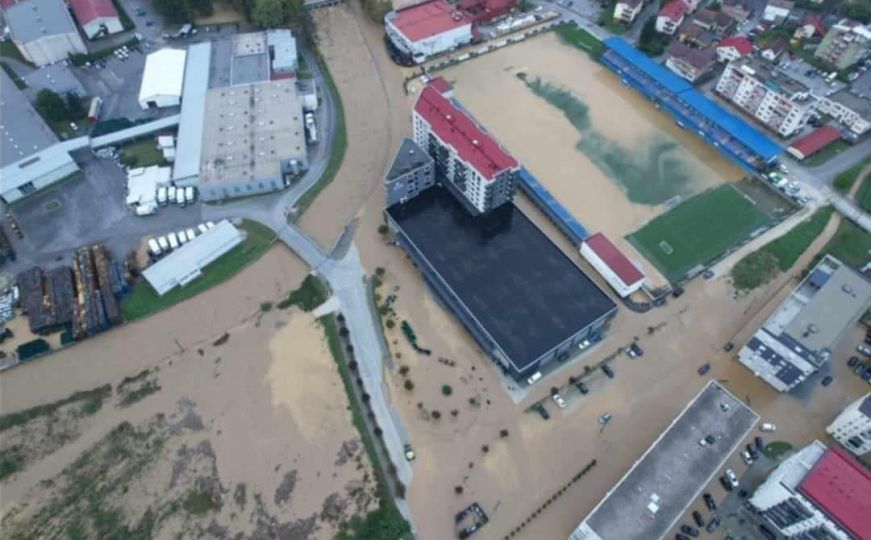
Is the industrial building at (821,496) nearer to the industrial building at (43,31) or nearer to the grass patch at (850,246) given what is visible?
the grass patch at (850,246)

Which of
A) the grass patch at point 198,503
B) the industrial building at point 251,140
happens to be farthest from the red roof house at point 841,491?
the industrial building at point 251,140

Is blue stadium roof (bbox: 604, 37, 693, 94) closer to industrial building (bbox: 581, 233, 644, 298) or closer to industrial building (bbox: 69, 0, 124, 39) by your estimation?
industrial building (bbox: 581, 233, 644, 298)

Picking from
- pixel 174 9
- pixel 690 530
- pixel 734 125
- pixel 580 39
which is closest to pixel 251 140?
pixel 174 9

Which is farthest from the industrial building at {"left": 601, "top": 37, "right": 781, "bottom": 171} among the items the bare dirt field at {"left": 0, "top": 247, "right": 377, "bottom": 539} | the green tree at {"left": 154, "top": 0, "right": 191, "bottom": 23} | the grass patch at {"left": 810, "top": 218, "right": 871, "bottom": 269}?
the green tree at {"left": 154, "top": 0, "right": 191, "bottom": 23}

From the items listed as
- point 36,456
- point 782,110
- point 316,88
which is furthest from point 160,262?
point 782,110

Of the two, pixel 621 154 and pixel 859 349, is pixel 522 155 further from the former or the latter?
pixel 859 349

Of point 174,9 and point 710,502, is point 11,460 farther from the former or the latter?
point 174,9
